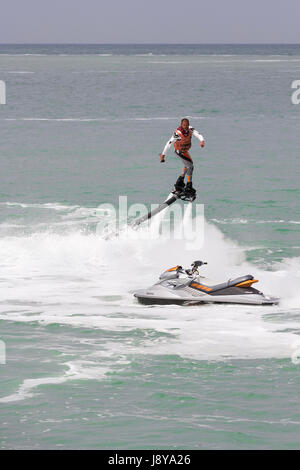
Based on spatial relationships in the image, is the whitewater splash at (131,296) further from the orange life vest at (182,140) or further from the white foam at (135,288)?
the orange life vest at (182,140)

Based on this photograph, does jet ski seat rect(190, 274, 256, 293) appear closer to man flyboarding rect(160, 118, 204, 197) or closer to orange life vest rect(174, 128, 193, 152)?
man flyboarding rect(160, 118, 204, 197)

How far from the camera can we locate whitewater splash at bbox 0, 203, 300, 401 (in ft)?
90.9

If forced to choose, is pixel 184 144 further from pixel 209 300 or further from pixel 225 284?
pixel 209 300

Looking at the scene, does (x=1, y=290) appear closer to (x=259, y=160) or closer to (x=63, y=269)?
(x=63, y=269)

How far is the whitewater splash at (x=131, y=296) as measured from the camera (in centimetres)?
2770

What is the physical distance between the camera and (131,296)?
3384cm

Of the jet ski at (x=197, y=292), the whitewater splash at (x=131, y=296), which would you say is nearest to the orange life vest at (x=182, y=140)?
the jet ski at (x=197, y=292)

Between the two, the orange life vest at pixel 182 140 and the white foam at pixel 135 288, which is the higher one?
the orange life vest at pixel 182 140

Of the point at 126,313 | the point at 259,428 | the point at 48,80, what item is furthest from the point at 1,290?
the point at 48,80

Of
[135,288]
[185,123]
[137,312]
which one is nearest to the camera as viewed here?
[137,312]

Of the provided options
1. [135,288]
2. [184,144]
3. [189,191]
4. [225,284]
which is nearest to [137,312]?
[225,284]

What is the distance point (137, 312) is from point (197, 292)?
209 cm

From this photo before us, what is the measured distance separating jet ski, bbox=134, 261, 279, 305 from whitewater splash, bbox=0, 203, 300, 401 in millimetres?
266

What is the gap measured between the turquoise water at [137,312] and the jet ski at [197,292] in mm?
363
